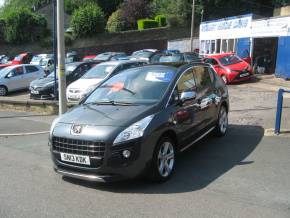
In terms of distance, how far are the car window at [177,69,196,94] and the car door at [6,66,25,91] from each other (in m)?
16.6

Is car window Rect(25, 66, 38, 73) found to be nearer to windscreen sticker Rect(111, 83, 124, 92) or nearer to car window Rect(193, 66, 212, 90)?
car window Rect(193, 66, 212, 90)

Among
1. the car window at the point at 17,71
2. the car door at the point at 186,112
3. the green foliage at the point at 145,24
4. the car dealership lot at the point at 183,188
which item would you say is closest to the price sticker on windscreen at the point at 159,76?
the car door at the point at 186,112

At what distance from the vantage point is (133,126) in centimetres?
577

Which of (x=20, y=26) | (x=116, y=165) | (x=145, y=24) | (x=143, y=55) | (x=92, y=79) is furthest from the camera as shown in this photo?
(x=145, y=24)

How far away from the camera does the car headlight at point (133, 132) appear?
563 cm

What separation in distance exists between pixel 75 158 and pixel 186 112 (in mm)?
2067

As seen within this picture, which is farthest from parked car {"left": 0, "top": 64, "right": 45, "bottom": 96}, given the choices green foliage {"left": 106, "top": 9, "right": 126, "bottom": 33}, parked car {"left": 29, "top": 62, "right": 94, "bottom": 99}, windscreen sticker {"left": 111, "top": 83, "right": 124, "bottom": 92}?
green foliage {"left": 106, "top": 9, "right": 126, "bottom": 33}

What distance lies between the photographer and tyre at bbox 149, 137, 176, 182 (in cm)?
597

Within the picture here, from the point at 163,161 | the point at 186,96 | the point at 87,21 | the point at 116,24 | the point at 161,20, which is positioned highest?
the point at 161,20

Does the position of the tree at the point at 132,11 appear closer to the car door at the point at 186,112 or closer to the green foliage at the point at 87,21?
the green foliage at the point at 87,21

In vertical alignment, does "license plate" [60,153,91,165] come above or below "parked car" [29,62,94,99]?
above

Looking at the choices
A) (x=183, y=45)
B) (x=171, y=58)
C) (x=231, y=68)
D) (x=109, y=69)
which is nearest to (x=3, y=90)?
(x=109, y=69)

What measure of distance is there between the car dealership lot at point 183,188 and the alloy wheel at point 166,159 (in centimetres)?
18

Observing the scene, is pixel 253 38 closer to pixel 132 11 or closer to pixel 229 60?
pixel 229 60
